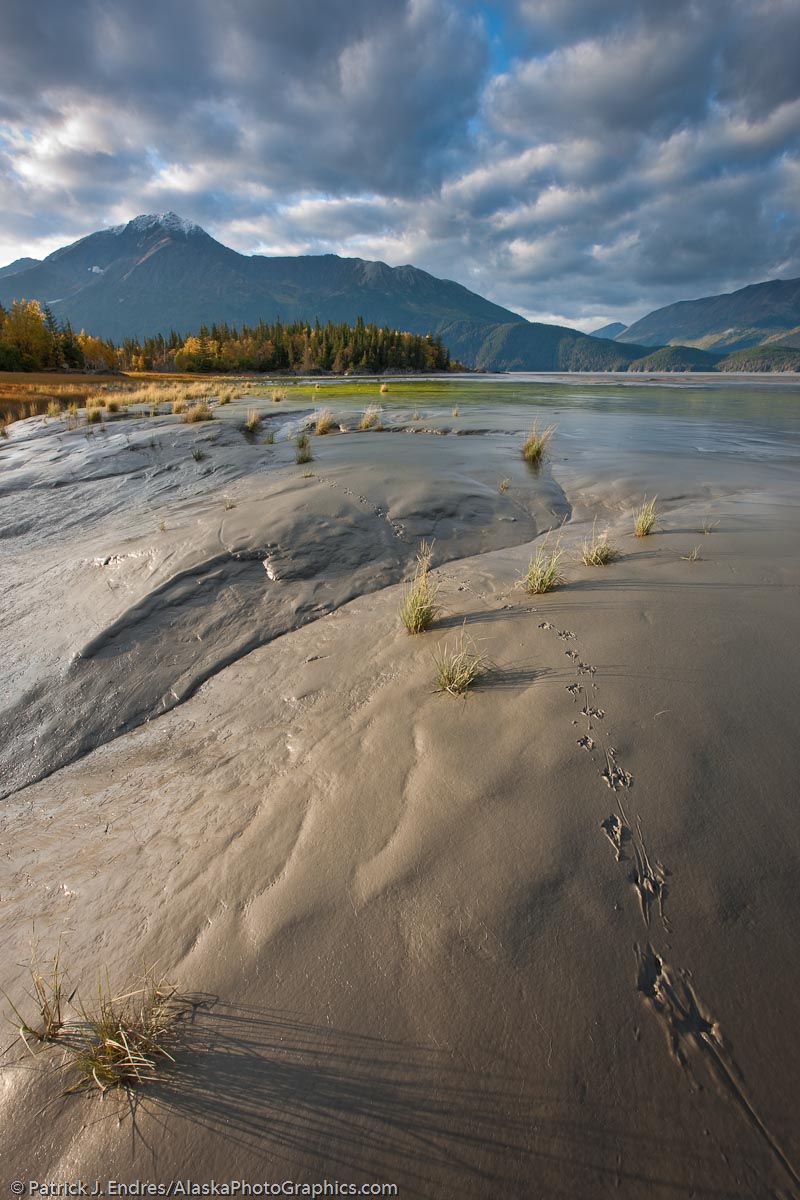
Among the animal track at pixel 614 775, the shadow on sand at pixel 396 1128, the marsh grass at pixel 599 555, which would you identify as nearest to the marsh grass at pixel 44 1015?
the shadow on sand at pixel 396 1128

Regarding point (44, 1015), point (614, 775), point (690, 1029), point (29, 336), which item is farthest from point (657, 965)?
point (29, 336)

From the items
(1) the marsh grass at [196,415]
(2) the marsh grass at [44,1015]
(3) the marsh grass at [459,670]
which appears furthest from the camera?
(1) the marsh grass at [196,415]

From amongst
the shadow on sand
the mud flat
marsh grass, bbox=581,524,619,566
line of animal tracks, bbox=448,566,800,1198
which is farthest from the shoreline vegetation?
the shadow on sand

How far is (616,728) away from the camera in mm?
2602

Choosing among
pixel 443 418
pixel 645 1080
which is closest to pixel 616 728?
pixel 645 1080

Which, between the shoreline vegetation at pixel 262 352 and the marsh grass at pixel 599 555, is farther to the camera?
the shoreline vegetation at pixel 262 352

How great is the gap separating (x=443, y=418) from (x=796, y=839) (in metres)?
17.6

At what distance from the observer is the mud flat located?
1.37 meters

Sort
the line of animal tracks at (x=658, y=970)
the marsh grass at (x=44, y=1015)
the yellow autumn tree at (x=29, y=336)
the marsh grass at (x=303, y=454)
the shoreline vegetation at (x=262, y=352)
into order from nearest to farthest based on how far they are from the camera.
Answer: the line of animal tracks at (x=658, y=970) → the marsh grass at (x=44, y=1015) → the marsh grass at (x=303, y=454) → the yellow autumn tree at (x=29, y=336) → the shoreline vegetation at (x=262, y=352)

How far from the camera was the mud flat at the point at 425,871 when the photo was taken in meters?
1.37

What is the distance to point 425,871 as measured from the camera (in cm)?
200

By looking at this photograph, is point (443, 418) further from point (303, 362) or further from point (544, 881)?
point (303, 362)

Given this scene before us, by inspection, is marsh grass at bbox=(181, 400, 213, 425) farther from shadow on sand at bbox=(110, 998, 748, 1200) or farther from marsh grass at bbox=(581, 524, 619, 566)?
shadow on sand at bbox=(110, 998, 748, 1200)

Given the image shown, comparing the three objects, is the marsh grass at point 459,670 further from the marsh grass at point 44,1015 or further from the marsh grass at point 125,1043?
the marsh grass at point 44,1015
